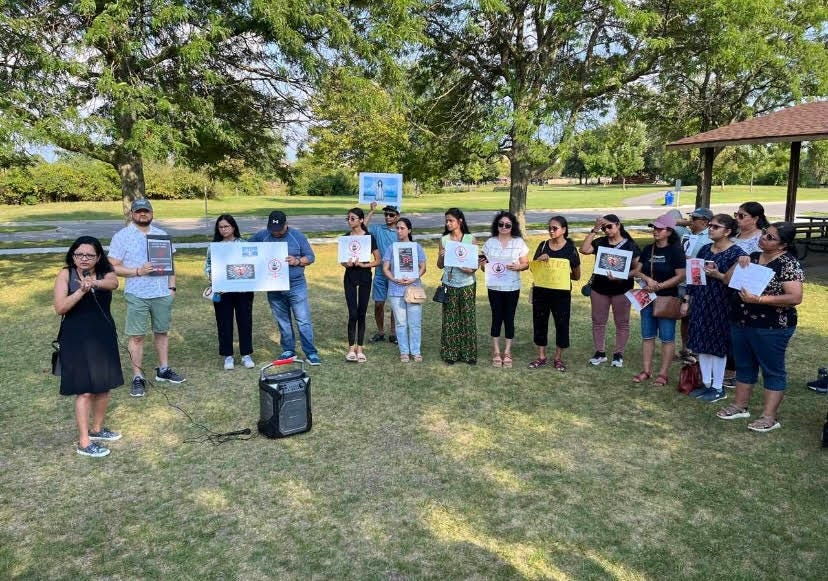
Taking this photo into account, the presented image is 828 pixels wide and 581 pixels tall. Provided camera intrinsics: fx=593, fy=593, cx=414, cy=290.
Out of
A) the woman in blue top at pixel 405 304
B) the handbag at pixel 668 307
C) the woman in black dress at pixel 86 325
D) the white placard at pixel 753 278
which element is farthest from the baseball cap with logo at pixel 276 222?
the white placard at pixel 753 278

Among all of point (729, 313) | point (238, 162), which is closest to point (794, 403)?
point (729, 313)

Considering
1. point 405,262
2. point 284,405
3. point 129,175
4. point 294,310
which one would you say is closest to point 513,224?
point 405,262

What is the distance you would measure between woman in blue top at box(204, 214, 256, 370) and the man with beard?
2.12 ft

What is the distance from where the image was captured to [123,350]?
7.86 metres

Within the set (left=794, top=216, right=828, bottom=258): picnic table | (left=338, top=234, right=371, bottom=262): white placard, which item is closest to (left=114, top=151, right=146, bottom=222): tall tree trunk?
(left=338, top=234, right=371, bottom=262): white placard

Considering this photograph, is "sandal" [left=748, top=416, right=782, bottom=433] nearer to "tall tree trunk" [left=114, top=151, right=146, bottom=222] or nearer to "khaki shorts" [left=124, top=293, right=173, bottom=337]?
"khaki shorts" [left=124, top=293, right=173, bottom=337]

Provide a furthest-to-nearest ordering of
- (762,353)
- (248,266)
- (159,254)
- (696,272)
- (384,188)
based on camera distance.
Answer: (384,188), (248,266), (159,254), (696,272), (762,353)

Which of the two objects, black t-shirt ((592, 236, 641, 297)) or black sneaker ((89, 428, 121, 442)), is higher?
black t-shirt ((592, 236, 641, 297))

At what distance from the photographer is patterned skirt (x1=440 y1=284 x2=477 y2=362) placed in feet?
22.8

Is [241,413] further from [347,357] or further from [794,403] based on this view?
[794,403]

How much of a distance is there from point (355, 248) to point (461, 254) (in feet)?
4.11

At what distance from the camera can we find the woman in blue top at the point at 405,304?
23.3 ft

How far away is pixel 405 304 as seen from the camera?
7.17 metres

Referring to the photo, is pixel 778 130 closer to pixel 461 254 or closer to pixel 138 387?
pixel 461 254
